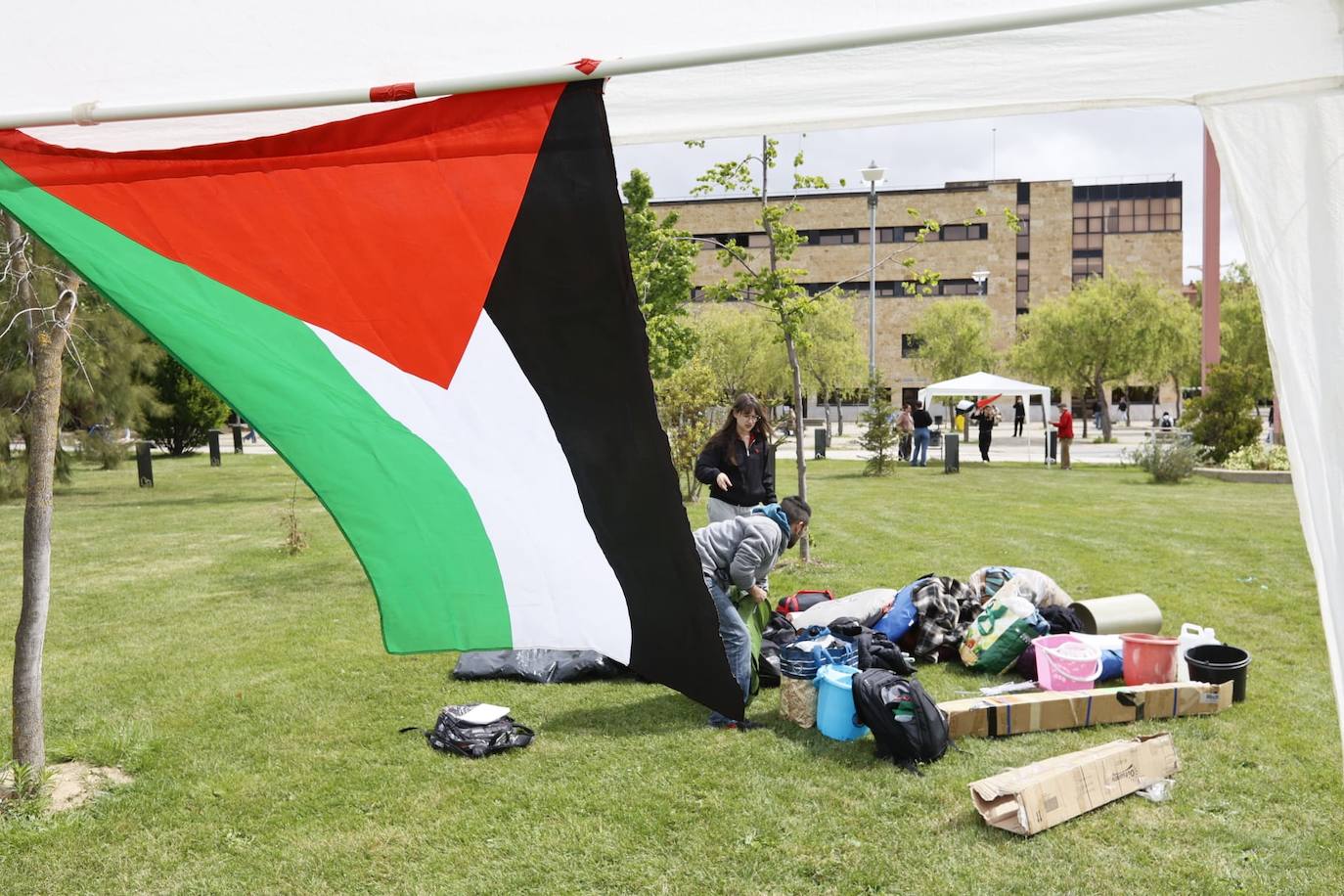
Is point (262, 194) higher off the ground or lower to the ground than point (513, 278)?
higher

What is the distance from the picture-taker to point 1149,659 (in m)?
6.72

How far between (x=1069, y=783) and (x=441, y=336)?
14.1 ft

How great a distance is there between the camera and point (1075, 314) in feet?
140

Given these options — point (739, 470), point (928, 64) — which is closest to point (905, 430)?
point (739, 470)

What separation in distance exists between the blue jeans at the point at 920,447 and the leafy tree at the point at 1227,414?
6.26 m

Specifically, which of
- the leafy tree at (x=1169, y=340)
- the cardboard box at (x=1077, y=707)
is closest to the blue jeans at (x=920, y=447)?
the leafy tree at (x=1169, y=340)

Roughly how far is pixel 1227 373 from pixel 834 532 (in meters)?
14.1

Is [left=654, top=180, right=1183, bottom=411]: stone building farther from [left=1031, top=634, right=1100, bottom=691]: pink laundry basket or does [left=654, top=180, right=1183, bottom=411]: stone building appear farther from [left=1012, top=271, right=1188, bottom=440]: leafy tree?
[left=1031, top=634, right=1100, bottom=691]: pink laundry basket

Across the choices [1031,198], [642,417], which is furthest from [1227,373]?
[1031,198]

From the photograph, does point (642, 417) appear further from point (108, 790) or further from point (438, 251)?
point (108, 790)

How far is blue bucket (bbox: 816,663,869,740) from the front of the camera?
5969 mm

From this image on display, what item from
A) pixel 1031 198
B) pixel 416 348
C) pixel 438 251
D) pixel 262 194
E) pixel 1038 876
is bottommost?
pixel 1038 876

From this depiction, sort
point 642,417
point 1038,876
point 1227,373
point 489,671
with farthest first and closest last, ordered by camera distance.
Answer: point 1227,373, point 489,671, point 1038,876, point 642,417

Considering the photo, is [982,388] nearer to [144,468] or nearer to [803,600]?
[803,600]
